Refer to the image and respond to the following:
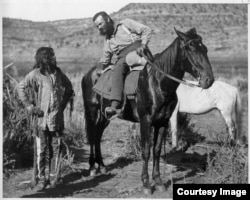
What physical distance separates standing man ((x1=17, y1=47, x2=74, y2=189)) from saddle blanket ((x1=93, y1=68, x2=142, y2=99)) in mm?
517

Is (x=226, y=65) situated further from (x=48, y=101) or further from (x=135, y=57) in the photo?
(x=48, y=101)

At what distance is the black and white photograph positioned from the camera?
5254 millimetres

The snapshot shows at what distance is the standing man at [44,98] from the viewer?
5215 millimetres

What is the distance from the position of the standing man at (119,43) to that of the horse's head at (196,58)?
0.53m

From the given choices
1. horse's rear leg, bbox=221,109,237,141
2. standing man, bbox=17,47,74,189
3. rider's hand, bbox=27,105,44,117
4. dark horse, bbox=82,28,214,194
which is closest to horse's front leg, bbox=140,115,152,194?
dark horse, bbox=82,28,214,194

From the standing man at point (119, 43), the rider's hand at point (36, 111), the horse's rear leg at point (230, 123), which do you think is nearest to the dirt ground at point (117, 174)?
the horse's rear leg at point (230, 123)

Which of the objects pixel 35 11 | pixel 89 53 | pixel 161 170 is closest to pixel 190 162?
pixel 161 170

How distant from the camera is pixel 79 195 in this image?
214 inches

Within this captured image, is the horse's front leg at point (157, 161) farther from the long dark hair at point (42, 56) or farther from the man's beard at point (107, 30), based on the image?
Result: the long dark hair at point (42, 56)

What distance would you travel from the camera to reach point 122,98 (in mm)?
5422

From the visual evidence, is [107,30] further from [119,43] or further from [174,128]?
[174,128]

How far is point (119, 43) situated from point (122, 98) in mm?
729

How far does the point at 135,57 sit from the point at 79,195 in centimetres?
181

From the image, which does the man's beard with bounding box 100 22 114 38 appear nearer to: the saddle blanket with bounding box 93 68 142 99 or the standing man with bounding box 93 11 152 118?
the standing man with bounding box 93 11 152 118
